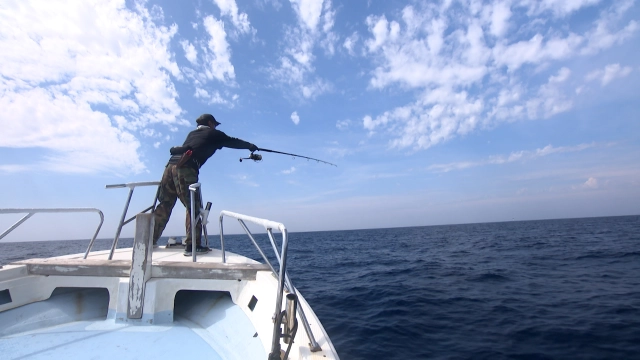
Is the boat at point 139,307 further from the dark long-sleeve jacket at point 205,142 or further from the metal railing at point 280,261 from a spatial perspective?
the dark long-sleeve jacket at point 205,142

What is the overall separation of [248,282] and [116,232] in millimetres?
2062

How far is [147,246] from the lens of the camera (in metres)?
3.03

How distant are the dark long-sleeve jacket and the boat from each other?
1017 mm

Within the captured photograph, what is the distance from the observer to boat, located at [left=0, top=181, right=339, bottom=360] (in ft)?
7.79

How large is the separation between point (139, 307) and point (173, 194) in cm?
186

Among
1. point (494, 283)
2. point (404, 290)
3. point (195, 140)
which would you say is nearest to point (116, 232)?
point (195, 140)

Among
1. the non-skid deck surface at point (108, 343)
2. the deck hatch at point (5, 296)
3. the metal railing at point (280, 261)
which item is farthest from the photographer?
the deck hatch at point (5, 296)

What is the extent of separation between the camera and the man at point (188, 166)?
4.11 metres

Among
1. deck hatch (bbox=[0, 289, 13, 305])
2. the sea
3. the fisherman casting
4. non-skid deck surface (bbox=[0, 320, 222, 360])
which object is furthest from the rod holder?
deck hatch (bbox=[0, 289, 13, 305])

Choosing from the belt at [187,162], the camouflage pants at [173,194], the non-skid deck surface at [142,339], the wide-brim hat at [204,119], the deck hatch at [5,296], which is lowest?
the non-skid deck surface at [142,339]

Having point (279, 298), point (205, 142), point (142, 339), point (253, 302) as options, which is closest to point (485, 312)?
point (253, 302)

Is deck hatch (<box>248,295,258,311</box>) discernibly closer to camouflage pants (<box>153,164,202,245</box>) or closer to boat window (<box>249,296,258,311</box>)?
boat window (<box>249,296,258,311</box>)

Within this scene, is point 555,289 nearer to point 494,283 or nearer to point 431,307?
point 494,283

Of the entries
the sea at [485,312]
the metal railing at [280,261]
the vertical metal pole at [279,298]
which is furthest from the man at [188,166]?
the sea at [485,312]
